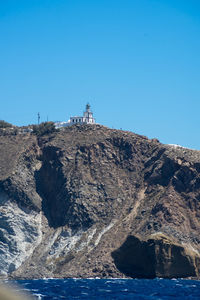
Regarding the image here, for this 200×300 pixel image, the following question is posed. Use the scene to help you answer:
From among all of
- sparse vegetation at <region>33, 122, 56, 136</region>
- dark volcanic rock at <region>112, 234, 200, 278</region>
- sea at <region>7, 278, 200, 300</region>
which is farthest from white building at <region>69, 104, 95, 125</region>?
sea at <region>7, 278, 200, 300</region>

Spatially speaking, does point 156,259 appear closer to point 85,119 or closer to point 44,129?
point 44,129

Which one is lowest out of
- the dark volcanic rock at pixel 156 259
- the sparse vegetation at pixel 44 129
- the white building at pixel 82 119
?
the dark volcanic rock at pixel 156 259

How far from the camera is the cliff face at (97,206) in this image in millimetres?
87000

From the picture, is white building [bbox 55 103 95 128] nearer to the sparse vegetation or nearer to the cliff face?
the sparse vegetation

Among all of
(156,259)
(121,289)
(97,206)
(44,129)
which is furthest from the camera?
(44,129)

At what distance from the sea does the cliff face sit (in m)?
5.16

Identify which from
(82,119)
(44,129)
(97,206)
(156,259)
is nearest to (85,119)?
(82,119)

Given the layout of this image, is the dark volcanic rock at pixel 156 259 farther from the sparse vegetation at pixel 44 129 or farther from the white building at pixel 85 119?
the white building at pixel 85 119

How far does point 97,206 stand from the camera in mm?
101625

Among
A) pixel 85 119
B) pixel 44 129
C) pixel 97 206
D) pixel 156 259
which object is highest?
pixel 85 119

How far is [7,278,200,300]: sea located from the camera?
191 feet

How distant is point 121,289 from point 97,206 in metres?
35.0

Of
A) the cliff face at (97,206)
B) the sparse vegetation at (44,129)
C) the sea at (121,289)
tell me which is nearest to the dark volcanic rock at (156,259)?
the cliff face at (97,206)

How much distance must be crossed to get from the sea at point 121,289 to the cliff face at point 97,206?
516 centimetres
